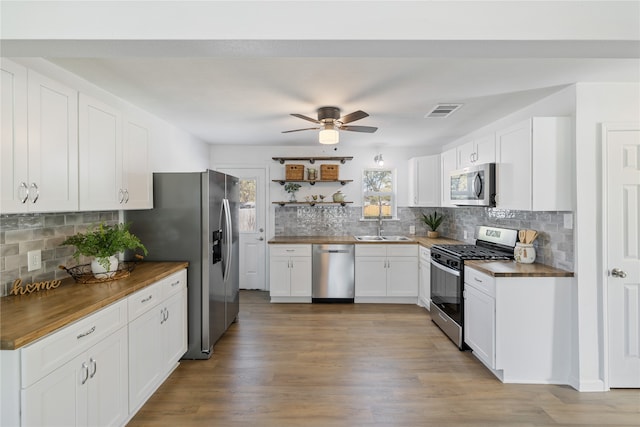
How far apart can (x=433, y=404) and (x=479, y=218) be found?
2.54 meters

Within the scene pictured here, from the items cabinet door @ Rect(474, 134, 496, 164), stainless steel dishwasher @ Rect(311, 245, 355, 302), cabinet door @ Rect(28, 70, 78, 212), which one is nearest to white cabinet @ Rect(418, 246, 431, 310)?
stainless steel dishwasher @ Rect(311, 245, 355, 302)

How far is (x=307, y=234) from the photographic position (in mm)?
5352

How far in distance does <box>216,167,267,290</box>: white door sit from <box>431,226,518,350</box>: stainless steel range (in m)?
2.74

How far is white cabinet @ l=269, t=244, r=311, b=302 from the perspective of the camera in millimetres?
4703

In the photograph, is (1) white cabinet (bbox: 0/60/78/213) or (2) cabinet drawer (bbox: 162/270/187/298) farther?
(2) cabinet drawer (bbox: 162/270/187/298)

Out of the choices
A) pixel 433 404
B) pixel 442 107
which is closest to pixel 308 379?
pixel 433 404

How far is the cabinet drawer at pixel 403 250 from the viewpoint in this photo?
4676 millimetres

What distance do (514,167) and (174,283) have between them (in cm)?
313

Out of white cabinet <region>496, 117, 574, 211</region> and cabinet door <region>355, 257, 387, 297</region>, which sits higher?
white cabinet <region>496, 117, 574, 211</region>

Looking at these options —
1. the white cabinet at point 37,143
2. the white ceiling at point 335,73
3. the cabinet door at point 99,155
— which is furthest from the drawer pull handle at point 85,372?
the white ceiling at point 335,73

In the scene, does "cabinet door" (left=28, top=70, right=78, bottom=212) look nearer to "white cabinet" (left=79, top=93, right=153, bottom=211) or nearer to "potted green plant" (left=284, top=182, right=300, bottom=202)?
"white cabinet" (left=79, top=93, right=153, bottom=211)

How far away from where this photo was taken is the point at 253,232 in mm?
5363
